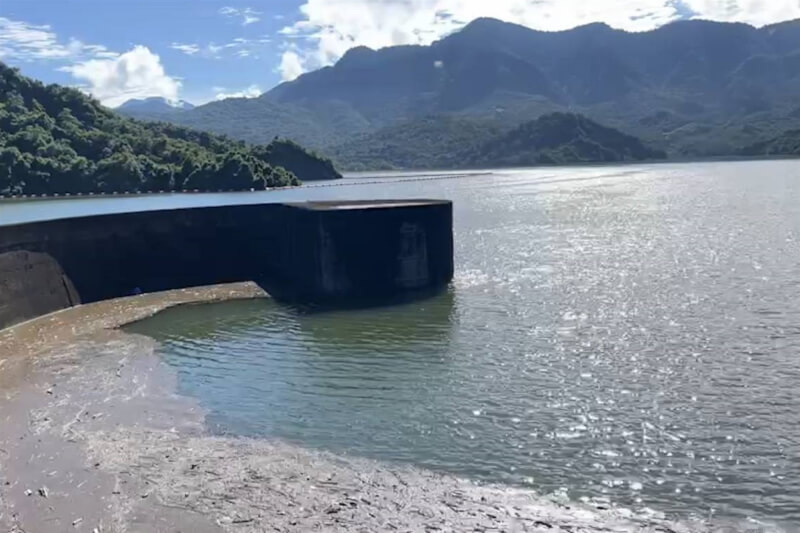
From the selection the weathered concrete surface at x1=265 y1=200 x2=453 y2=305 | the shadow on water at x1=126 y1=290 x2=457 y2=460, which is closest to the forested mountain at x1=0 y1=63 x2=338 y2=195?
the weathered concrete surface at x1=265 y1=200 x2=453 y2=305

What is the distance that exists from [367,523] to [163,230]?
17115 mm

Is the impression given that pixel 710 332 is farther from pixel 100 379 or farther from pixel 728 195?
pixel 728 195

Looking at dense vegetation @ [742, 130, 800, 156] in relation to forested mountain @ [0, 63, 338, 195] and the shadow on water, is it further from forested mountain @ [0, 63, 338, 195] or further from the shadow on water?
the shadow on water

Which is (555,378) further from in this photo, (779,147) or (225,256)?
(779,147)

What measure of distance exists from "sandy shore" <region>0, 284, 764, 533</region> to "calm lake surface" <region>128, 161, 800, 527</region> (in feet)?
1.47

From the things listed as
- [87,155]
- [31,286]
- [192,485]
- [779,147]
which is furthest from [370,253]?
[779,147]

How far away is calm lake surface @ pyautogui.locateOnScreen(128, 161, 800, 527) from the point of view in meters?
8.90

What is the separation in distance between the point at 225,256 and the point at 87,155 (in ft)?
257

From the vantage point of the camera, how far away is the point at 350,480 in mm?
8844

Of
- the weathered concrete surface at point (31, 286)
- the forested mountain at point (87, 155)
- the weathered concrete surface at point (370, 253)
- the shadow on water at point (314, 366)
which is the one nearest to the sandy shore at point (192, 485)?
the shadow on water at point (314, 366)

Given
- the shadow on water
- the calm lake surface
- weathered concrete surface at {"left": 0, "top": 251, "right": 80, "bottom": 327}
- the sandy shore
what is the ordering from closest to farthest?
the sandy shore → the calm lake surface → the shadow on water → weathered concrete surface at {"left": 0, "top": 251, "right": 80, "bottom": 327}

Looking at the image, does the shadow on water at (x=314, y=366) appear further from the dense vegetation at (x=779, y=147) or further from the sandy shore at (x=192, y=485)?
the dense vegetation at (x=779, y=147)

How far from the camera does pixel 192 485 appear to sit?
873cm

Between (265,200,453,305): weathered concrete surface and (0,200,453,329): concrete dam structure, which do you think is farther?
(265,200,453,305): weathered concrete surface
